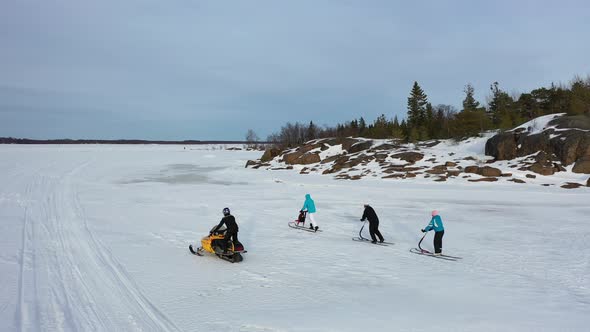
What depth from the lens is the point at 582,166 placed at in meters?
33.0

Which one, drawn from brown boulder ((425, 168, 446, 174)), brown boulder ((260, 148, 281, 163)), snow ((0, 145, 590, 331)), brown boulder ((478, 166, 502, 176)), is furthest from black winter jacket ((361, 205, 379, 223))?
brown boulder ((260, 148, 281, 163))

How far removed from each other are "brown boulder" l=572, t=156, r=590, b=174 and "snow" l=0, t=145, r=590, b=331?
46.0 ft

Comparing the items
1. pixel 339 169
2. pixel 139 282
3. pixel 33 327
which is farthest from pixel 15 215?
pixel 339 169

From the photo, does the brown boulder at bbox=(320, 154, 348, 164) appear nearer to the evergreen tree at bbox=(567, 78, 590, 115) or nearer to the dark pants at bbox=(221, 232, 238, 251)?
the evergreen tree at bbox=(567, 78, 590, 115)

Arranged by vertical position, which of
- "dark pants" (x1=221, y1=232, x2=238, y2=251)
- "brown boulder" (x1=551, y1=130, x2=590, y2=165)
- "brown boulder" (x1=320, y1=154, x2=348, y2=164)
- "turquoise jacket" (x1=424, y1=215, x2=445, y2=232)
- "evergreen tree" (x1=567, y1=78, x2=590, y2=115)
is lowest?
"dark pants" (x1=221, y1=232, x2=238, y2=251)

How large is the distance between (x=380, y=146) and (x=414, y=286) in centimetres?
4538

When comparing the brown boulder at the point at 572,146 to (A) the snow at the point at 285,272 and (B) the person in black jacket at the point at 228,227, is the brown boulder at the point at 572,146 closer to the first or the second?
(A) the snow at the point at 285,272

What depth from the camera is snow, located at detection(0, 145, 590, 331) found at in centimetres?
734

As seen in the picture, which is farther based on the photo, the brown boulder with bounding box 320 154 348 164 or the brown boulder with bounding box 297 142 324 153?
the brown boulder with bounding box 297 142 324 153

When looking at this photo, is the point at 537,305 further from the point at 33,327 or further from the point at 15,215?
the point at 15,215

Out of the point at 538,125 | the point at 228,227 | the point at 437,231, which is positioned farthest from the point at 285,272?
the point at 538,125

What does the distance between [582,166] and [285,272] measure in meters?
34.1

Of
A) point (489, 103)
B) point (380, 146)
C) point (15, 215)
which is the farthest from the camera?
point (489, 103)

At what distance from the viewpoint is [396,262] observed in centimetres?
1193
